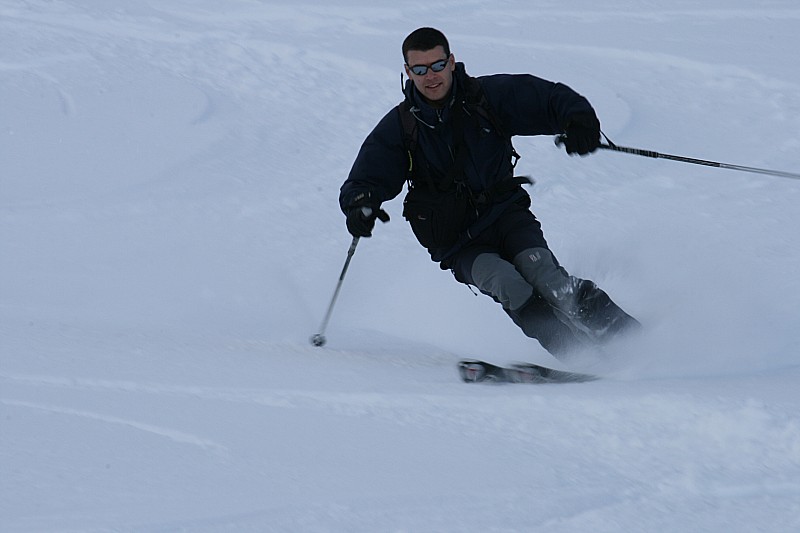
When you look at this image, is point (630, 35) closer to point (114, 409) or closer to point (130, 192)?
point (130, 192)

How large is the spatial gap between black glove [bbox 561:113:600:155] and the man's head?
0.54 meters

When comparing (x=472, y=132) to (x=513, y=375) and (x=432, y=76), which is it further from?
(x=513, y=375)

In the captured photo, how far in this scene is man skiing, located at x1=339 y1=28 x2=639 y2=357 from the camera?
432 centimetres

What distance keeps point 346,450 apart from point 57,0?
27.9 ft

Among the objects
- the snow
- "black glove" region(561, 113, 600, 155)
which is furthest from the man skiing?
the snow

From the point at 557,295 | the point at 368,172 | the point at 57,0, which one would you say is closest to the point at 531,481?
the point at 557,295

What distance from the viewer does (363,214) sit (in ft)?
14.5

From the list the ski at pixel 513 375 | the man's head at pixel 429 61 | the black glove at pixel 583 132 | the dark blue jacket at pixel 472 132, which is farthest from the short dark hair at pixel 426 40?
the ski at pixel 513 375

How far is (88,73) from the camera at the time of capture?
→ 29.7 ft

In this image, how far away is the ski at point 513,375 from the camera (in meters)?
4.05

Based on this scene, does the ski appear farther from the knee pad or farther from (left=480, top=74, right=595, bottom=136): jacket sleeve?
(left=480, top=74, right=595, bottom=136): jacket sleeve

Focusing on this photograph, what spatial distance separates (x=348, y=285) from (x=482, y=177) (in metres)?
1.74

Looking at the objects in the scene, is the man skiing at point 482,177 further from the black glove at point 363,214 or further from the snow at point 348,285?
the snow at point 348,285

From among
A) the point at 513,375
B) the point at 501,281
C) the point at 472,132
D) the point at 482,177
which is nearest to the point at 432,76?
the point at 472,132
